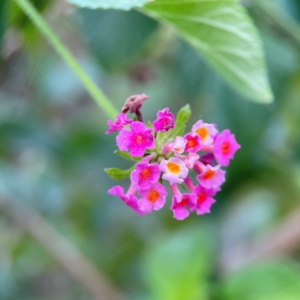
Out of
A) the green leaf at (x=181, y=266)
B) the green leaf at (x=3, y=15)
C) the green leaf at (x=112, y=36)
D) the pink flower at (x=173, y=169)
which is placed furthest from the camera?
the green leaf at (x=181, y=266)

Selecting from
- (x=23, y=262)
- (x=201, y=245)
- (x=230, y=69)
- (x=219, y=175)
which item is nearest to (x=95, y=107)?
(x=23, y=262)

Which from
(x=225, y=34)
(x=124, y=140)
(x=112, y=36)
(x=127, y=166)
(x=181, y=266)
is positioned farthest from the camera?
(x=127, y=166)

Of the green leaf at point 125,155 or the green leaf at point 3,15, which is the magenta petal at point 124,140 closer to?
the green leaf at point 125,155

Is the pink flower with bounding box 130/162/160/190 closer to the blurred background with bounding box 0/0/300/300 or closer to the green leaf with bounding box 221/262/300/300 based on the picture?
the blurred background with bounding box 0/0/300/300

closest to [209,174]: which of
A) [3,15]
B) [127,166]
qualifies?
[3,15]

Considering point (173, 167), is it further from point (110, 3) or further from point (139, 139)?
point (110, 3)

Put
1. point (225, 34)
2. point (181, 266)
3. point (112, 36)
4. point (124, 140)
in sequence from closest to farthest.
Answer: point (124, 140) < point (225, 34) < point (112, 36) < point (181, 266)

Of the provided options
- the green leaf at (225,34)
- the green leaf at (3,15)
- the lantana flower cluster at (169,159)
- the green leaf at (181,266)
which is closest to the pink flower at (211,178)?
the lantana flower cluster at (169,159)
